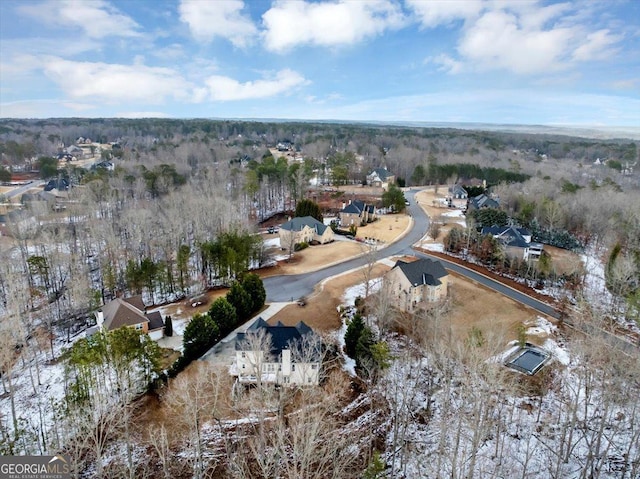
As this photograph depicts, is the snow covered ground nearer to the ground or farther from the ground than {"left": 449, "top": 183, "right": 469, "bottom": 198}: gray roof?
nearer to the ground

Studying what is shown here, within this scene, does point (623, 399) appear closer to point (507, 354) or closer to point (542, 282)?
point (507, 354)

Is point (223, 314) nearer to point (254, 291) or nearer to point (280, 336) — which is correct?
point (254, 291)

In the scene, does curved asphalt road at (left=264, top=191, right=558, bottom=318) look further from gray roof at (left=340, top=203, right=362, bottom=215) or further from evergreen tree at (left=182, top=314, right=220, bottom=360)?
gray roof at (left=340, top=203, right=362, bottom=215)

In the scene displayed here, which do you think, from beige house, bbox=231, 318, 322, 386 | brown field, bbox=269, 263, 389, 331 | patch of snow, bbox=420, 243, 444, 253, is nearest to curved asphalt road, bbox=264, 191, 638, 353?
brown field, bbox=269, 263, 389, 331

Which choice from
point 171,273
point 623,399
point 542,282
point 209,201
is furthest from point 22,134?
point 623,399

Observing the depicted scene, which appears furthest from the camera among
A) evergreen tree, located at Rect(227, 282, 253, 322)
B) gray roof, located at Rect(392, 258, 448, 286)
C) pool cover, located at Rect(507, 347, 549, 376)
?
gray roof, located at Rect(392, 258, 448, 286)

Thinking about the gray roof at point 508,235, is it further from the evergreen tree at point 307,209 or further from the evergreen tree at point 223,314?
the evergreen tree at point 223,314
